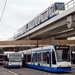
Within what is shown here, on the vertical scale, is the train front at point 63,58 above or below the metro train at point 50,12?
below

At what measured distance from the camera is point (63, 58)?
25109mm

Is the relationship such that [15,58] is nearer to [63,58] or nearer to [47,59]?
[47,59]

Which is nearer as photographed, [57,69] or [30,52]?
[57,69]

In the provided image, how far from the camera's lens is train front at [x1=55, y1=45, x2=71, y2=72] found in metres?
24.8

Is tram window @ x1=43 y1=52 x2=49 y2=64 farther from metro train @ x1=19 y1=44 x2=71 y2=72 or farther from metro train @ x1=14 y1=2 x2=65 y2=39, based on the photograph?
metro train @ x1=14 y1=2 x2=65 y2=39

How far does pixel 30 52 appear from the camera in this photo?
37188 millimetres

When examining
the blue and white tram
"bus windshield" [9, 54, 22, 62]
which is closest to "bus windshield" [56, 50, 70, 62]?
the blue and white tram

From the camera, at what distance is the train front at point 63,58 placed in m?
24.8

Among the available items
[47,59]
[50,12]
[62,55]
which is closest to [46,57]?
[47,59]

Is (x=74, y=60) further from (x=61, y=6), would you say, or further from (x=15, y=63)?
(x=15, y=63)

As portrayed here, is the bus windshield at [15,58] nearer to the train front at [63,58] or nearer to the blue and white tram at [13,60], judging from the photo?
the blue and white tram at [13,60]

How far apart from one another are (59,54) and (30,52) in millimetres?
12446

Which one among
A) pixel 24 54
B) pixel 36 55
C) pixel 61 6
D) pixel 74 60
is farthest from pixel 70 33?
pixel 36 55

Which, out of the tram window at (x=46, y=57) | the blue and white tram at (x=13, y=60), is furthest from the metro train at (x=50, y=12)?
the tram window at (x=46, y=57)
